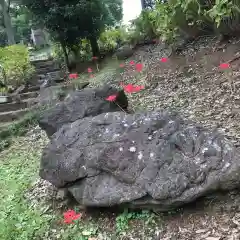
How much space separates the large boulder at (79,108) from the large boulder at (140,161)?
999mm

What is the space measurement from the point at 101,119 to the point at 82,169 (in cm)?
59

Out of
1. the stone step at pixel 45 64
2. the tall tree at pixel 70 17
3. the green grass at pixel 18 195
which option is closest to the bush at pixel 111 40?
the tall tree at pixel 70 17

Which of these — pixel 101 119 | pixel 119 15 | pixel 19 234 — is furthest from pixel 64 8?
pixel 119 15

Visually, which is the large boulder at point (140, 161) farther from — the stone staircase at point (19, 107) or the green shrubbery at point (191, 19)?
the stone staircase at point (19, 107)

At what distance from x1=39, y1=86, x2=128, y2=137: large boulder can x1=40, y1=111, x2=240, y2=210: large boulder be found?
999mm

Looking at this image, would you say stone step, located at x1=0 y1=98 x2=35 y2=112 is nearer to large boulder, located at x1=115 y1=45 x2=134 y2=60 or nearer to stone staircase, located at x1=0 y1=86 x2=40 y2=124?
stone staircase, located at x1=0 y1=86 x2=40 y2=124

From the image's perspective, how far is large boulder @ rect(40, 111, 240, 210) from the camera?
8.48 ft

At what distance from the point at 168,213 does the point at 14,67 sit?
837 cm

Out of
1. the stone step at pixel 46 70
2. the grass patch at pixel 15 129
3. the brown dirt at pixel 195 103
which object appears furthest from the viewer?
the stone step at pixel 46 70

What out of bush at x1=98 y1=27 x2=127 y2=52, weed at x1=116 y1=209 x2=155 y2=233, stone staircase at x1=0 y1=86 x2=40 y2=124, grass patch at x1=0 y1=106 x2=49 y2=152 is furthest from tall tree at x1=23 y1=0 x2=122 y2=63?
weed at x1=116 y1=209 x2=155 y2=233

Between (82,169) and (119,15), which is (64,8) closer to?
(82,169)

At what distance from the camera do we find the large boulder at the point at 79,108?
14.5 feet

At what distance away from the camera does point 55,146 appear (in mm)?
3324

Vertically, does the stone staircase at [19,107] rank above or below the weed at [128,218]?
above
